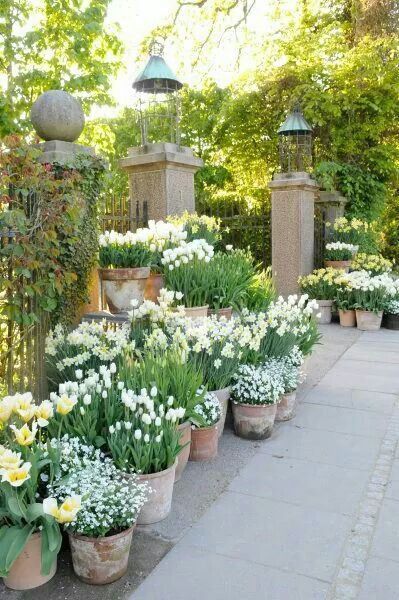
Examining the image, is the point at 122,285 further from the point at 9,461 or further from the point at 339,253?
the point at 339,253

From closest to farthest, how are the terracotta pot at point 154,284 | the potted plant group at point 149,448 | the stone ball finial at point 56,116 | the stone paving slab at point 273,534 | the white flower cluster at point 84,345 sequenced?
the stone paving slab at point 273,534, the potted plant group at point 149,448, the white flower cluster at point 84,345, the stone ball finial at point 56,116, the terracotta pot at point 154,284

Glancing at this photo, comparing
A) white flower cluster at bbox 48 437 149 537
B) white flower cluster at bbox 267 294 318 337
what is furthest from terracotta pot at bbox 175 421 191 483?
white flower cluster at bbox 267 294 318 337

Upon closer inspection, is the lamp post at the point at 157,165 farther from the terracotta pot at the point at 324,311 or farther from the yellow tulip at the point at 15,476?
the yellow tulip at the point at 15,476

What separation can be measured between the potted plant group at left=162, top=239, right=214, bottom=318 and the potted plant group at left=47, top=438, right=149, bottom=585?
2389 mm

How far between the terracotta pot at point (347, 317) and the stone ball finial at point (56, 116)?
542 centimetres

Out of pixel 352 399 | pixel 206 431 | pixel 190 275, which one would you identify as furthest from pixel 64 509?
pixel 352 399

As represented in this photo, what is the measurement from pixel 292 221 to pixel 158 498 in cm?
716

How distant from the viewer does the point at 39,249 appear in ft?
11.4

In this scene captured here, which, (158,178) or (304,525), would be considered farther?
(158,178)

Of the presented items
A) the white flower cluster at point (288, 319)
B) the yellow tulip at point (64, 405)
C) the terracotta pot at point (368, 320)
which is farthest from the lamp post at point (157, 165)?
the yellow tulip at point (64, 405)

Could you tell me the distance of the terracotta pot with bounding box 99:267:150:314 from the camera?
4617mm

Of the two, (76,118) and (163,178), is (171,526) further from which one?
(163,178)

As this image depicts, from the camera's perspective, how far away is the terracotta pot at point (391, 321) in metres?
8.12

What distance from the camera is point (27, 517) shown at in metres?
2.15
